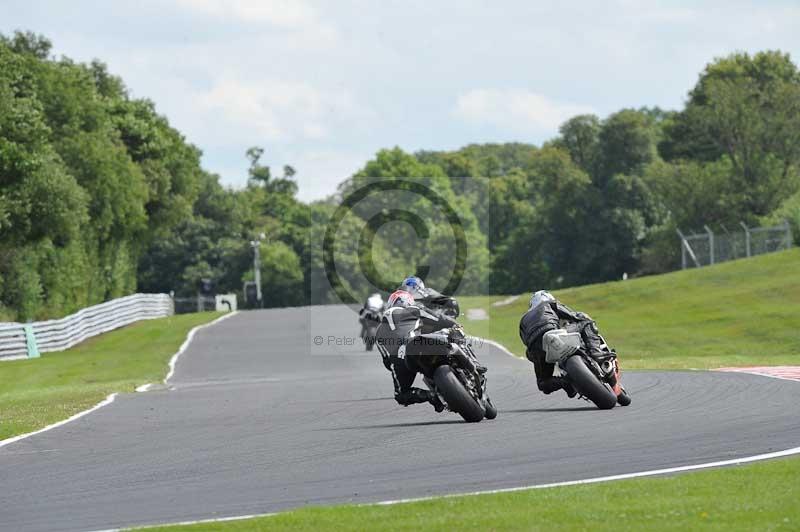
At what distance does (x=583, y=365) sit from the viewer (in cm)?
1576

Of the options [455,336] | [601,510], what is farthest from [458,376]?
[601,510]

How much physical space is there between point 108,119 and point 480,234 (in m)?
34.4

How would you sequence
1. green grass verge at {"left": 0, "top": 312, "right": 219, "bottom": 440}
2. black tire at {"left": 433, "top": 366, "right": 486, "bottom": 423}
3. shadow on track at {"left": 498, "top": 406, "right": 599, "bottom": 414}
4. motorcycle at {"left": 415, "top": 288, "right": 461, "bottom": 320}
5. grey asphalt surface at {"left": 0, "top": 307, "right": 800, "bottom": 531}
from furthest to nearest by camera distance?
1. green grass verge at {"left": 0, "top": 312, "right": 219, "bottom": 440}
2. shadow on track at {"left": 498, "top": 406, "right": 599, "bottom": 414}
3. motorcycle at {"left": 415, "top": 288, "right": 461, "bottom": 320}
4. black tire at {"left": 433, "top": 366, "right": 486, "bottom": 423}
5. grey asphalt surface at {"left": 0, "top": 307, "right": 800, "bottom": 531}

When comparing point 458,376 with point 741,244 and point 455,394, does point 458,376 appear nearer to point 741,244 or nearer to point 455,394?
point 455,394

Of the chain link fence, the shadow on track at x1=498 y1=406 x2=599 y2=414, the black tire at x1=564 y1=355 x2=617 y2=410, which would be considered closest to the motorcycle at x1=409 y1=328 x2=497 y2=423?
the shadow on track at x1=498 y1=406 x2=599 y2=414

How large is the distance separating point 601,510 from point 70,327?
39.7 metres

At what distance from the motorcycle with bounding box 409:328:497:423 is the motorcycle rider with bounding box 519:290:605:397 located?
1024 millimetres

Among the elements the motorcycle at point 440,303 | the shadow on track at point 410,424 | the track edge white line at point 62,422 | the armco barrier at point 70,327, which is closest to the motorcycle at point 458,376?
the shadow on track at point 410,424

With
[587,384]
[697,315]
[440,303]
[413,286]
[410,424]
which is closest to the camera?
[410,424]

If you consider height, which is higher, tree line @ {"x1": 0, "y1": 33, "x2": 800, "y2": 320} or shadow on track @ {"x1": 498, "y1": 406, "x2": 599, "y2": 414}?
tree line @ {"x1": 0, "y1": 33, "x2": 800, "y2": 320}

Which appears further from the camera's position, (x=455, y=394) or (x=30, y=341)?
(x=30, y=341)

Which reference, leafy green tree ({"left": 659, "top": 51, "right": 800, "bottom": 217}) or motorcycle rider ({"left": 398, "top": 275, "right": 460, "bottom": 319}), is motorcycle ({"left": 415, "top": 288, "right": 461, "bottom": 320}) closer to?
motorcycle rider ({"left": 398, "top": 275, "right": 460, "bottom": 319})

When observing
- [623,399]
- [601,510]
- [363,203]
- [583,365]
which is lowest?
[601,510]

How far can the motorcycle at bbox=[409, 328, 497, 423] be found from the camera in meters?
15.0
